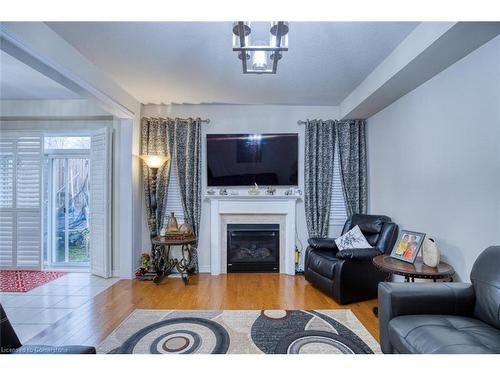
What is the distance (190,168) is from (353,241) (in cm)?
256

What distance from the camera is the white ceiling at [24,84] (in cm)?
279

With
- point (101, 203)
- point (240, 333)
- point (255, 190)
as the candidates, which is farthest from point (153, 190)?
point (240, 333)

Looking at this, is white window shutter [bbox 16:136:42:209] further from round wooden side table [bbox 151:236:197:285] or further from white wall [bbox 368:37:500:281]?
white wall [bbox 368:37:500:281]

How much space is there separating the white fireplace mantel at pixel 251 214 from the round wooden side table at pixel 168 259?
385 mm

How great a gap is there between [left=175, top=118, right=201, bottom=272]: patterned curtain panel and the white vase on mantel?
289cm

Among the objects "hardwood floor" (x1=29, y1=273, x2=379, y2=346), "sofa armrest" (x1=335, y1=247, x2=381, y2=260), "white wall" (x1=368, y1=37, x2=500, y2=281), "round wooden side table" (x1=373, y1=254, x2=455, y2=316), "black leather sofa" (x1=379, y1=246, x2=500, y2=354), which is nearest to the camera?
"black leather sofa" (x1=379, y1=246, x2=500, y2=354)

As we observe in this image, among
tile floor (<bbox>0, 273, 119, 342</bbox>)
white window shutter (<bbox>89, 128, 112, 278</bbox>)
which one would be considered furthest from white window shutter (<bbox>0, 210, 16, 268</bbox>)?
white window shutter (<bbox>89, 128, 112, 278</bbox>)

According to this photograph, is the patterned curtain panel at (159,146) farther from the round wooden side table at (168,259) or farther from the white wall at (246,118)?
the round wooden side table at (168,259)

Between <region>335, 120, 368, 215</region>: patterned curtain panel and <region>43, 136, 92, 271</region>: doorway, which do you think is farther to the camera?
<region>43, 136, 92, 271</region>: doorway

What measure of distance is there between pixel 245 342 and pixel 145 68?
9.73 ft

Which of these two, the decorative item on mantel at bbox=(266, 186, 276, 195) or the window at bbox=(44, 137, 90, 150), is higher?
the window at bbox=(44, 137, 90, 150)

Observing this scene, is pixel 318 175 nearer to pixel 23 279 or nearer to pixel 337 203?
pixel 337 203

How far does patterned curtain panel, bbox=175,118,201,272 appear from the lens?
386 cm
